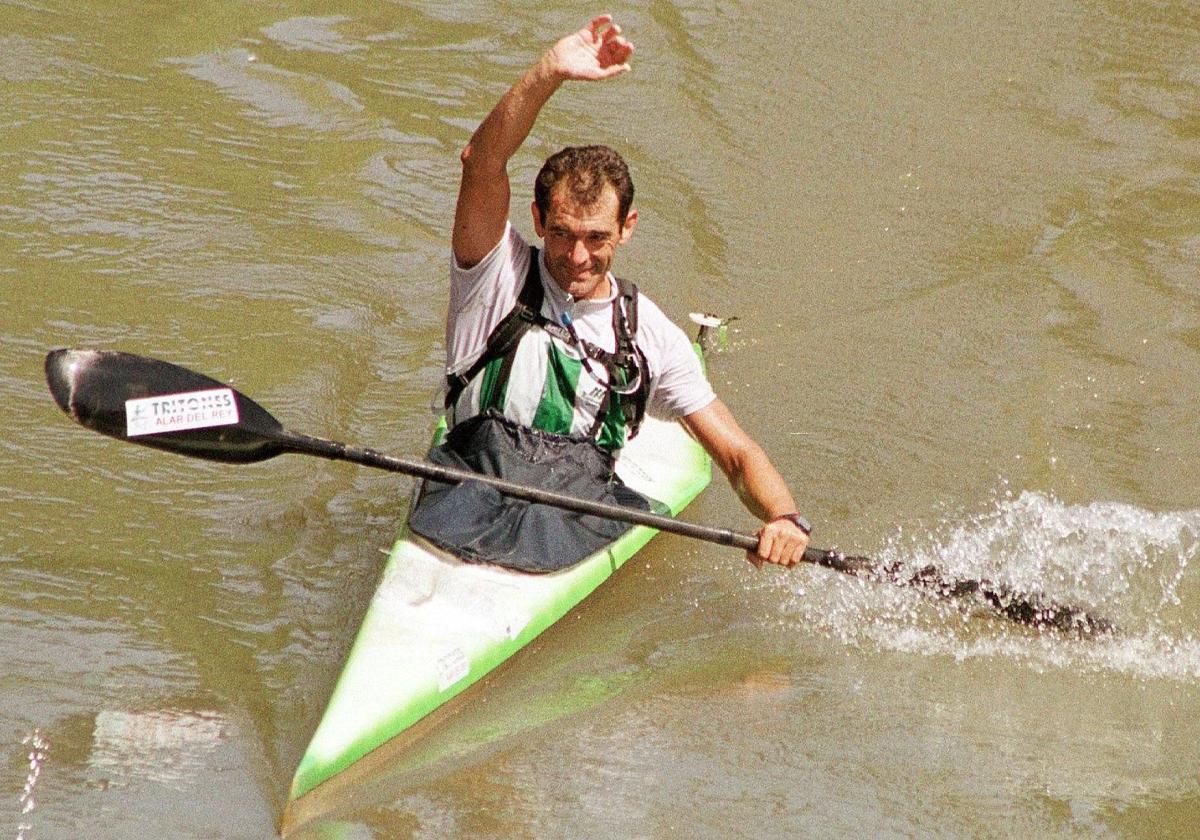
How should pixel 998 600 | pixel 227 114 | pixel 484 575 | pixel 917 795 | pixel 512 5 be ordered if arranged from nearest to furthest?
pixel 917 795 → pixel 484 575 → pixel 998 600 → pixel 227 114 → pixel 512 5

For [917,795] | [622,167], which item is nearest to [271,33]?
[622,167]

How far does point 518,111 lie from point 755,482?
4.36ft

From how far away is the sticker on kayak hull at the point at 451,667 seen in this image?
4218 millimetres

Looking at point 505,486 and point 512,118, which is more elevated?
point 512,118

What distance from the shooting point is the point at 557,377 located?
4766 millimetres

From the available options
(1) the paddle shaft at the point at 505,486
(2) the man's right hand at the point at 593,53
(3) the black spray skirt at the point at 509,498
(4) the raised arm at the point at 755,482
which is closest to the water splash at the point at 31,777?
(1) the paddle shaft at the point at 505,486

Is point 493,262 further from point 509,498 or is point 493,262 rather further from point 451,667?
point 451,667

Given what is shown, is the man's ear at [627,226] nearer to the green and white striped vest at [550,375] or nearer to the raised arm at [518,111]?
the green and white striped vest at [550,375]

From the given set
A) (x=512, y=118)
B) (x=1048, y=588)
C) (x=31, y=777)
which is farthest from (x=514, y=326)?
(x=1048, y=588)

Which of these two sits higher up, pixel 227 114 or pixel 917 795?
pixel 227 114

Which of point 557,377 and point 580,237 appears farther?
point 557,377

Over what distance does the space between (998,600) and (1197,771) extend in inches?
34.2

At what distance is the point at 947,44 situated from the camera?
31.3ft

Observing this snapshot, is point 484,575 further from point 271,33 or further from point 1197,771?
point 271,33
